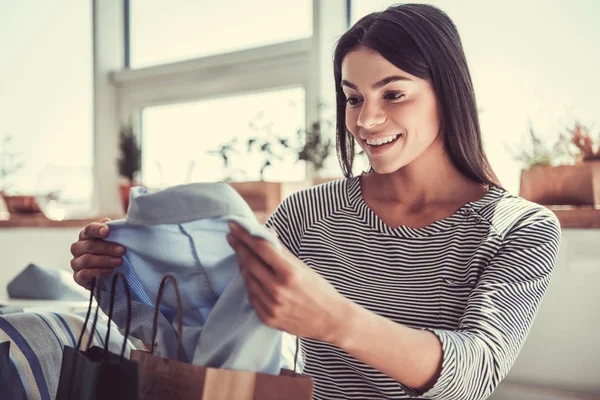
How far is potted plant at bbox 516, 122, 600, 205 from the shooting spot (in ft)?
4.92

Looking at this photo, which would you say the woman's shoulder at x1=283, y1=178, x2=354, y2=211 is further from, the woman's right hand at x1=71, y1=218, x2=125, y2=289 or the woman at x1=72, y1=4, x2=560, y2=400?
the woman's right hand at x1=71, y1=218, x2=125, y2=289

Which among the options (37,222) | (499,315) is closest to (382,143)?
(499,315)

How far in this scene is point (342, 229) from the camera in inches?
47.3

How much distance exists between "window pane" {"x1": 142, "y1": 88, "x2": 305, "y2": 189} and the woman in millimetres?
1046

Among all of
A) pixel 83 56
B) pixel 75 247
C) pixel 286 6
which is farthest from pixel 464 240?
pixel 83 56

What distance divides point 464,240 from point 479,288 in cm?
14

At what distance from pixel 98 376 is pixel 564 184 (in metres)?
1.20

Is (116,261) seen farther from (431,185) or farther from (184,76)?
A: (184,76)

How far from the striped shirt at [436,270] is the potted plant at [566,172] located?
0.45 metres

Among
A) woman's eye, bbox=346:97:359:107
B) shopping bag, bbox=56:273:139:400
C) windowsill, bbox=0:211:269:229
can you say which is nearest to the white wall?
woman's eye, bbox=346:97:359:107

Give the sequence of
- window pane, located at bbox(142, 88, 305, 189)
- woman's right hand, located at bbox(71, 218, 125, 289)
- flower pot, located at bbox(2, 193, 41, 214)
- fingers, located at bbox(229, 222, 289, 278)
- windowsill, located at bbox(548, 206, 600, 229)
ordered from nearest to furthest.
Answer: fingers, located at bbox(229, 222, 289, 278)
woman's right hand, located at bbox(71, 218, 125, 289)
windowsill, located at bbox(548, 206, 600, 229)
window pane, located at bbox(142, 88, 305, 189)
flower pot, located at bbox(2, 193, 41, 214)

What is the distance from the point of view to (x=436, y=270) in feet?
3.56

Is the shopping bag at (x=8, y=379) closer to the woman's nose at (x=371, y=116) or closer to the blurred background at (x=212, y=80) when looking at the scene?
the woman's nose at (x=371, y=116)

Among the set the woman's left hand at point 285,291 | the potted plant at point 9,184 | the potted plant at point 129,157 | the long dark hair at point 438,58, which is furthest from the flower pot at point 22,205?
the woman's left hand at point 285,291
